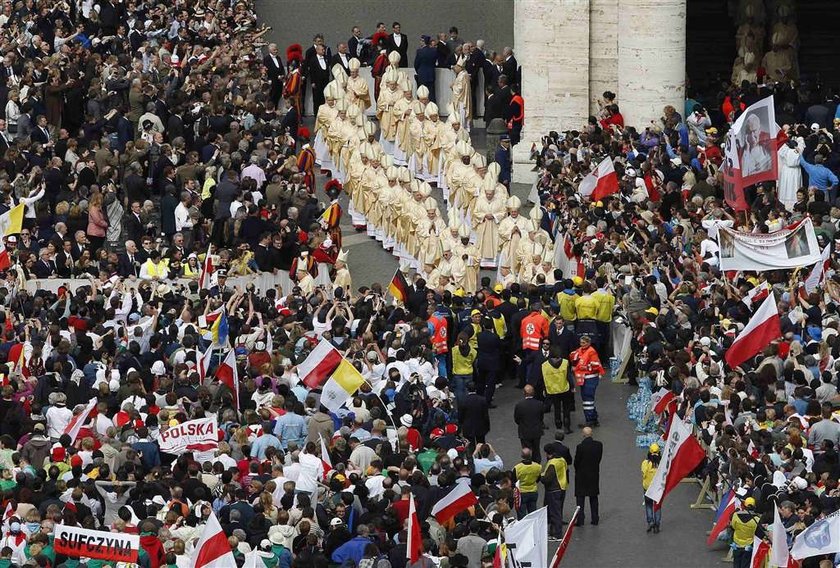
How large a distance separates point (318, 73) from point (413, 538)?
66.3 feet

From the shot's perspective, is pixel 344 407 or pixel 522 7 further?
pixel 522 7

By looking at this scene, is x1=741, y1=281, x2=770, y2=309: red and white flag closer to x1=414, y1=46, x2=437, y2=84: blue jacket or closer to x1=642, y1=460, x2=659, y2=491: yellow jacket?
x1=642, y1=460, x2=659, y2=491: yellow jacket

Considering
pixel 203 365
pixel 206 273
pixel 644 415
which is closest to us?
pixel 203 365

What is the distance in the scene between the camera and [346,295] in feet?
109

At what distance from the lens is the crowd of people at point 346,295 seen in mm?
26469

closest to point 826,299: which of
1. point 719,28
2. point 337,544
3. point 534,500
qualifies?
point 534,500

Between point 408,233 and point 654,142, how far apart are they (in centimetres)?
415

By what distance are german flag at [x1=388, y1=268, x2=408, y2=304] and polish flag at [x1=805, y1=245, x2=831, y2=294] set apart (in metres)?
5.33

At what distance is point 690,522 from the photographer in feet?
95.0

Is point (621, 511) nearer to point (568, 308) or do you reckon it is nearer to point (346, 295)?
point (568, 308)

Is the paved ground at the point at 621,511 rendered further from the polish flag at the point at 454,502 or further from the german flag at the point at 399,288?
the polish flag at the point at 454,502

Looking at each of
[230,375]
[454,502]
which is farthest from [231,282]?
[454,502]

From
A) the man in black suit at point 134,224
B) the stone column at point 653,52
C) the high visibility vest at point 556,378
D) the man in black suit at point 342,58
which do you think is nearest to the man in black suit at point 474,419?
the high visibility vest at point 556,378

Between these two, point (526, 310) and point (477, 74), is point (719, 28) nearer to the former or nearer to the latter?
point (477, 74)
